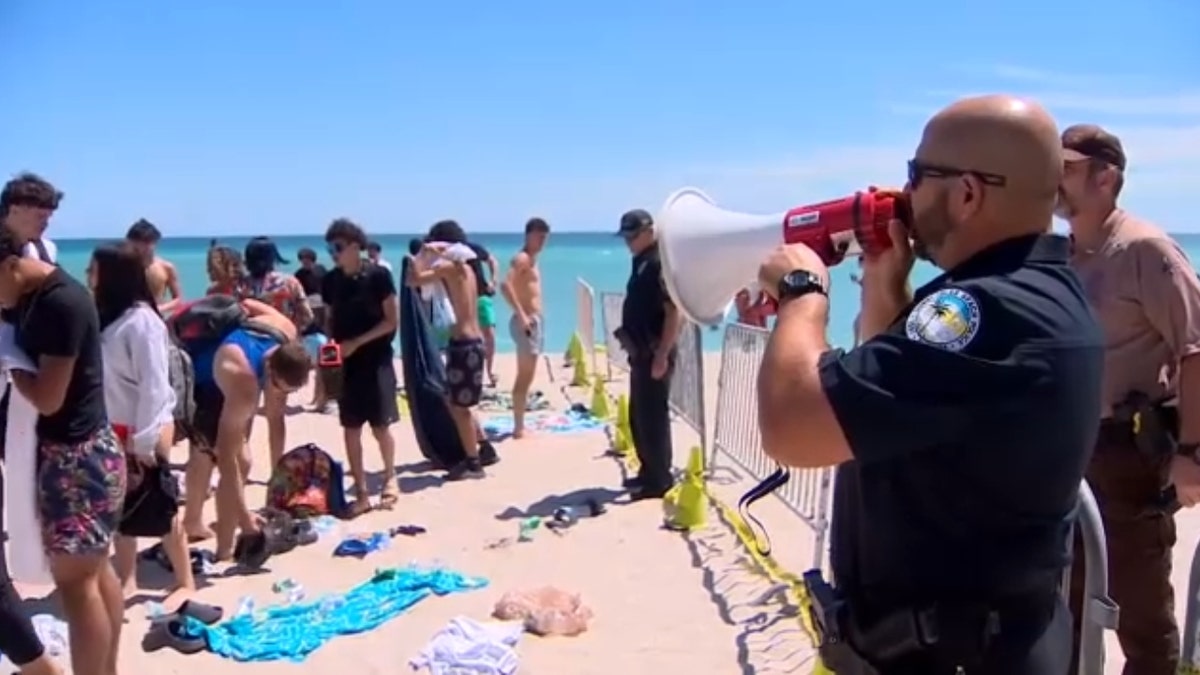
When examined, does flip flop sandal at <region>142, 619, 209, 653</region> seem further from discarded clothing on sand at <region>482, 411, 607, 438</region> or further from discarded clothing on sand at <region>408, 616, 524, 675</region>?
discarded clothing on sand at <region>482, 411, 607, 438</region>

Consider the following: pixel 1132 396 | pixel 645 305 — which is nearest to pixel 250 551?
pixel 645 305

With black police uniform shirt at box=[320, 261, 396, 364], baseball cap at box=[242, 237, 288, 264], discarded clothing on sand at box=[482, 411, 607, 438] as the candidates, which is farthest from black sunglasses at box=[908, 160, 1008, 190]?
discarded clothing on sand at box=[482, 411, 607, 438]

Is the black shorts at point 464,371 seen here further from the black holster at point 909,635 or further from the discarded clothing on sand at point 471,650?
the black holster at point 909,635

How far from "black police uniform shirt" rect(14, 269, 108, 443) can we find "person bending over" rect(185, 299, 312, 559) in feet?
5.63

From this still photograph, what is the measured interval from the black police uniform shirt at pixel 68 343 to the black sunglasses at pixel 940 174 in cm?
275

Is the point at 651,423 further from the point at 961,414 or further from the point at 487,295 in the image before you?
the point at 961,414

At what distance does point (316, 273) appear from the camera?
13398mm

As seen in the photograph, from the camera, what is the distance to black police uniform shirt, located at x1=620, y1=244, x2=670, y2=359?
21.8 feet

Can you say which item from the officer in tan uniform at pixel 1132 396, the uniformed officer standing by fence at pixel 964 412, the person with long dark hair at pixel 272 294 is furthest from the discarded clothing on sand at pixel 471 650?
the uniformed officer standing by fence at pixel 964 412

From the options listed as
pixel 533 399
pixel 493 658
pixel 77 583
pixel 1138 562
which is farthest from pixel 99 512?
pixel 533 399

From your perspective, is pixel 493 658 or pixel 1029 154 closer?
pixel 1029 154

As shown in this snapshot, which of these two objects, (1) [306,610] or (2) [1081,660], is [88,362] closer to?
(1) [306,610]

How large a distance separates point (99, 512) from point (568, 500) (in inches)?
152

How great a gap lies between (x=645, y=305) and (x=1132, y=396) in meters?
3.84
